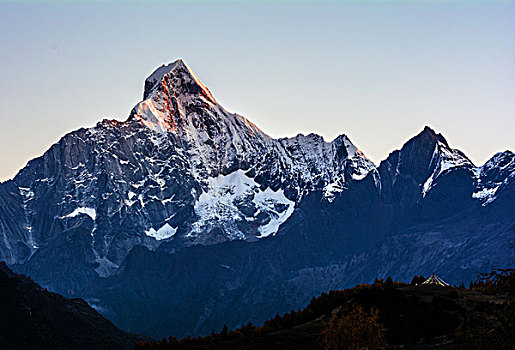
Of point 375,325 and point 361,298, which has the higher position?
point 361,298

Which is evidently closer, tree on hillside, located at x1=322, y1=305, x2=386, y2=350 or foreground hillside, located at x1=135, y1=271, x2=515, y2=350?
tree on hillside, located at x1=322, y1=305, x2=386, y2=350

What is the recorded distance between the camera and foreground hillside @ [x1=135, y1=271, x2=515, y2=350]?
8438 centimetres

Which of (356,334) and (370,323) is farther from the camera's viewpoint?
(370,323)

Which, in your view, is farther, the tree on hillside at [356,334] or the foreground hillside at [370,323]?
the foreground hillside at [370,323]

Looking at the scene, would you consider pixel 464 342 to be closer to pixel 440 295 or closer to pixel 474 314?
pixel 474 314

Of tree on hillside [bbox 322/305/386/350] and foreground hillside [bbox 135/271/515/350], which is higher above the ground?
foreground hillside [bbox 135/271/515/350]

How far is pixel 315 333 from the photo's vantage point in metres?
111

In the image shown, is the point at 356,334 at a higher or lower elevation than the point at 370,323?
lower

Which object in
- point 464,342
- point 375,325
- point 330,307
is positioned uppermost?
point 330,307

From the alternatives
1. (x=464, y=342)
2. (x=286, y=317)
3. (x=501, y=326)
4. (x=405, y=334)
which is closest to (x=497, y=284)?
(x=501, y=326)

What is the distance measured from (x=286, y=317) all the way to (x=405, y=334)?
94.6 feet

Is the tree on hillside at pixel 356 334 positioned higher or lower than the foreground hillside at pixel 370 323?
lower

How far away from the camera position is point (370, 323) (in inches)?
3246

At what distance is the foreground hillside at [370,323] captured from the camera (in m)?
84.4
